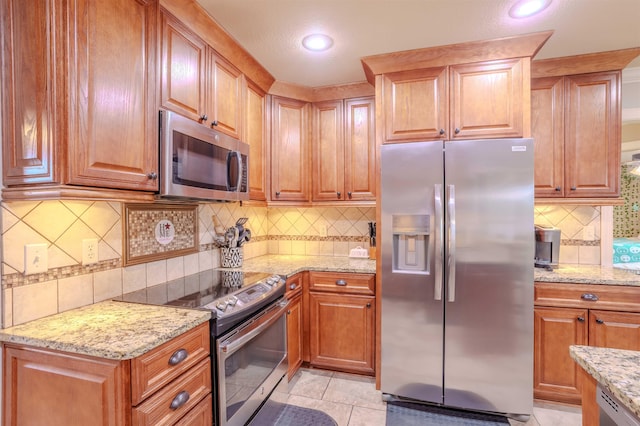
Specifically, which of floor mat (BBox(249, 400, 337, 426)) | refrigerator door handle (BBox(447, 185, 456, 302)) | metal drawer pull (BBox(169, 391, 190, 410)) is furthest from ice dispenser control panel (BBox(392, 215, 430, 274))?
metal drawer pull (BBox(169, 391, 190, 410))

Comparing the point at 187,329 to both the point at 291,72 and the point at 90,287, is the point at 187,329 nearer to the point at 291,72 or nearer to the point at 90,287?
the point at 90,287

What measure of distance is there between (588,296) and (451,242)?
37.0 inches

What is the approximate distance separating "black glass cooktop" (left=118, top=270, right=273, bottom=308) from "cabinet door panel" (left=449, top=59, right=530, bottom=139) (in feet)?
5.50

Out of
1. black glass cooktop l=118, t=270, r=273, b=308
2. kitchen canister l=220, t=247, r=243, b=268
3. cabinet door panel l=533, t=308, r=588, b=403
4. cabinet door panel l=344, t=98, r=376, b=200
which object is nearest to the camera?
black glass cooktop l=118, t=270, r=273, b=308

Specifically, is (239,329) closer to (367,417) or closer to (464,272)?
(367,417)

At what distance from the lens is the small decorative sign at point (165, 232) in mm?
1874

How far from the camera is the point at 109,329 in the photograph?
1161mm

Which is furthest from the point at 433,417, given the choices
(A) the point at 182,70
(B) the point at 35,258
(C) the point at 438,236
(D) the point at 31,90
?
(D) the point at 31,90

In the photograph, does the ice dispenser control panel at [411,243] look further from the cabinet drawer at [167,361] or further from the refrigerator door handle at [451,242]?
the cabinet drawer at [167,361]

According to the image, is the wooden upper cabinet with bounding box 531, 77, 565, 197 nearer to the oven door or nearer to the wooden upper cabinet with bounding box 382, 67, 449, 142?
the wooden upper cabinet with bounding box 382, 67, 449, 142

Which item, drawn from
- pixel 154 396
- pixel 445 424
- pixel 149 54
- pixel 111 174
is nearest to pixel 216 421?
pixel 154 396

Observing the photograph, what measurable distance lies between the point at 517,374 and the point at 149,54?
2662 mm

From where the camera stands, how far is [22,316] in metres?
1.23

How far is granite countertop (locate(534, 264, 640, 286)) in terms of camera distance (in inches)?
75.7
